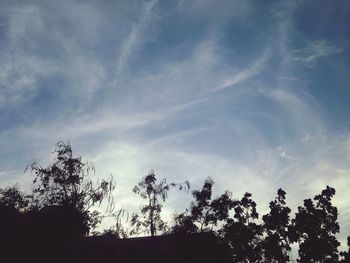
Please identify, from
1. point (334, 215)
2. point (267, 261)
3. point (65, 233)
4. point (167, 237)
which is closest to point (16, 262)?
point (65, 233)

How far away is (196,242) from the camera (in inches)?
1155

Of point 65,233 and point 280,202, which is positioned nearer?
point 65,233

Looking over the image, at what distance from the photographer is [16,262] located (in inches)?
909

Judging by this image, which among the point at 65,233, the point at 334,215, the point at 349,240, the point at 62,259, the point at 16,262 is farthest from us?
the point at 334,215

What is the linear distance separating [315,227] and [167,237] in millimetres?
21845

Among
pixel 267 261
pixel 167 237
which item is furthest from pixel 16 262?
pixel 267 261

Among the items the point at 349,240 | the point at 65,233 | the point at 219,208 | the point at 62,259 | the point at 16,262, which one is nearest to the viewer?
the point at 16,262

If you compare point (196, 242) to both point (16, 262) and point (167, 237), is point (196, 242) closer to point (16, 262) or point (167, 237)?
point (167, 237)

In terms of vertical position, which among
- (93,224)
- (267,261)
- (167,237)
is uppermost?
(93,224)

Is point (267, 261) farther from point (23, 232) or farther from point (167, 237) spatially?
point (23, 232)

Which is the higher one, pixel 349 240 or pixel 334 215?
pixel 334 215

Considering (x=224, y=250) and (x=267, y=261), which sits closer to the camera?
(x=224, y=250)

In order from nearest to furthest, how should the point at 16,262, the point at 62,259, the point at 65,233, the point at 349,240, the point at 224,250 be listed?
the point at 16,262 < the point at 62,259 < the point at 65,233 < the point at 224,250 < the point at 349,240

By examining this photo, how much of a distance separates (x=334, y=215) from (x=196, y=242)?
20.8 m
